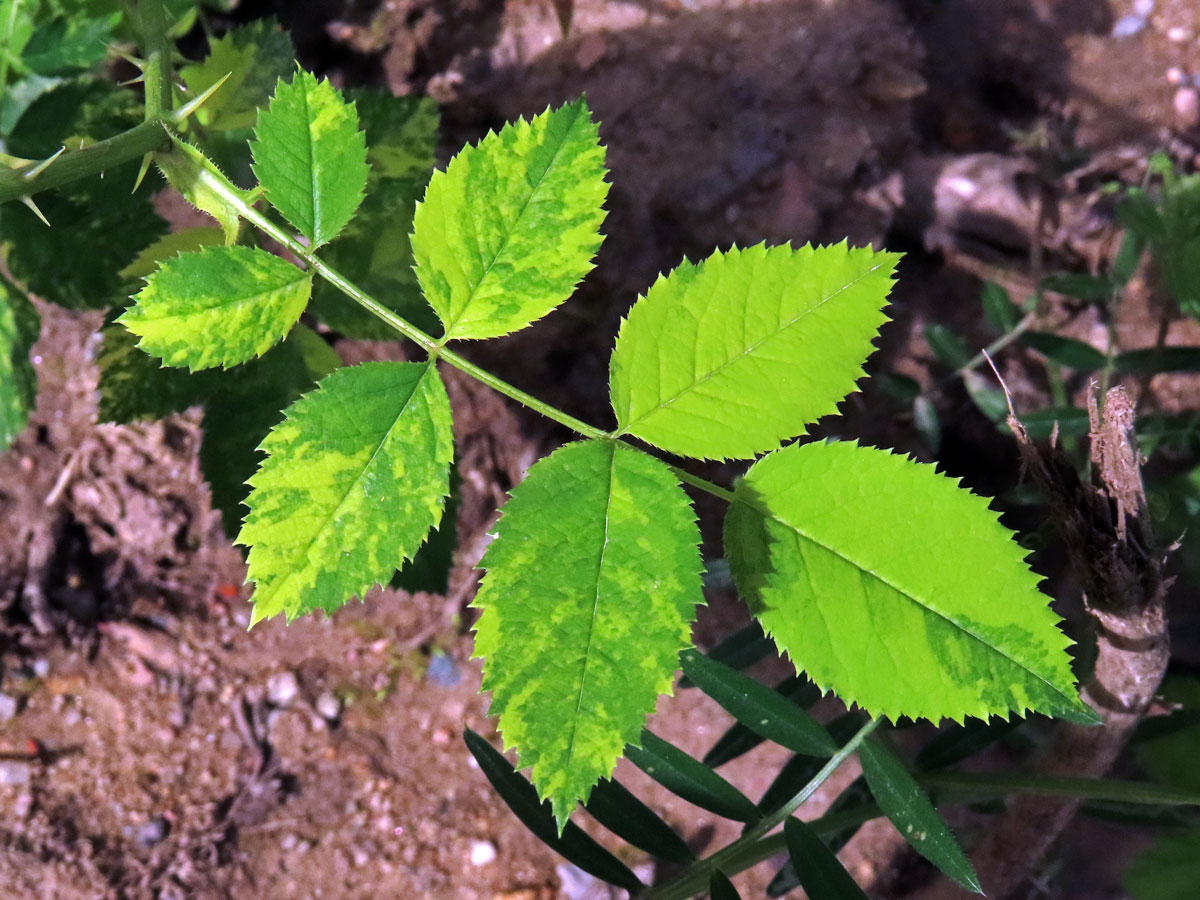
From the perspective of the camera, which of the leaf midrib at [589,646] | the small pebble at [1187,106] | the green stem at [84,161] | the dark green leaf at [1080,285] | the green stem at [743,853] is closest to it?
the leaf midrib at [589,646]

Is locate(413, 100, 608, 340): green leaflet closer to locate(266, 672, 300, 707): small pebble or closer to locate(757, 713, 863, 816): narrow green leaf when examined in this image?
locate(757, 713, 863, 816): narrow green leaf

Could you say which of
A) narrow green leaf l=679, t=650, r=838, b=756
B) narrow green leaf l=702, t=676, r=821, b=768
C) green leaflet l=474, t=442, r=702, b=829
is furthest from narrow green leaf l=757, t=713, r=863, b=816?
green leaflet l=474, t=442, r=702, b=829

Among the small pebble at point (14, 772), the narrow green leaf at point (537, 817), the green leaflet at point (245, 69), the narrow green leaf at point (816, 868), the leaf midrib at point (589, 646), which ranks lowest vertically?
the small pebble at point (14, 772)

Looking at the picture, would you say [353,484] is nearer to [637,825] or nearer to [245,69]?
[637,825]

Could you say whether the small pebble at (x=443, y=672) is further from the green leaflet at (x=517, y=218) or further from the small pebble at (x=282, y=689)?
the green leaflet at (x=517, y=218)

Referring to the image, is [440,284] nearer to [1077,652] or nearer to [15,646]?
[1077,652]

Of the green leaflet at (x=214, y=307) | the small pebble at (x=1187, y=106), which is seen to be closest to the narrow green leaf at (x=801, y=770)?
the green leaflet at (x=214, y=307)

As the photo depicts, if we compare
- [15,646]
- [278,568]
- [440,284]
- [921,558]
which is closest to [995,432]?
[921,558]
